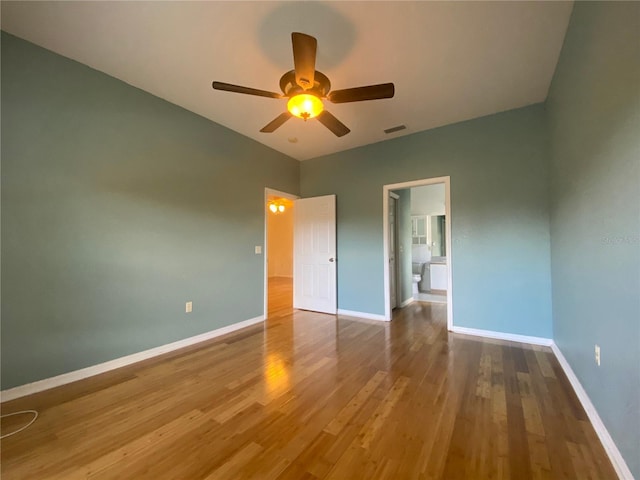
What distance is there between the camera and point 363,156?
13.8 feet

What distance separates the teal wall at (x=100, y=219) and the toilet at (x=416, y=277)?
429 centimetres

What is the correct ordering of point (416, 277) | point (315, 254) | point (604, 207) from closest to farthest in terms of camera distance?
point (604, 207) → point (315, 254) → point (416, 277)

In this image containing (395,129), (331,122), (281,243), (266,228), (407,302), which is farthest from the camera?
(281,243)

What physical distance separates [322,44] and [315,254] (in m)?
3.11

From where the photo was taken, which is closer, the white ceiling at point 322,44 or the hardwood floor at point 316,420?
the hardwood floor at point 316,420

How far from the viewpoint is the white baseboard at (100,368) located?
195 cm

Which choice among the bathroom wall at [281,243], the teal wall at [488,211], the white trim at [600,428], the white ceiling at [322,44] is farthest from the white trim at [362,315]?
the bathroom wall at [281,243]

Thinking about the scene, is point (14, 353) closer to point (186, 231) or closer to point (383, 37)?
point (186, 231)

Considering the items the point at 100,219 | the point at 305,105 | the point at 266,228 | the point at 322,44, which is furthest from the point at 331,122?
the point at 100,219

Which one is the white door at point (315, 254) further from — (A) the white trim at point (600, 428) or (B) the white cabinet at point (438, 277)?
(B) the white cabinet at point (438, 277)

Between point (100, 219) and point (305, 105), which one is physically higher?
point (305, 105)

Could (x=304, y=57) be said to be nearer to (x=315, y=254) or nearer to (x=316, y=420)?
(x=316, y=420)

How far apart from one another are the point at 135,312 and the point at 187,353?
0.69m

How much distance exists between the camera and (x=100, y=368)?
7.69 feet
